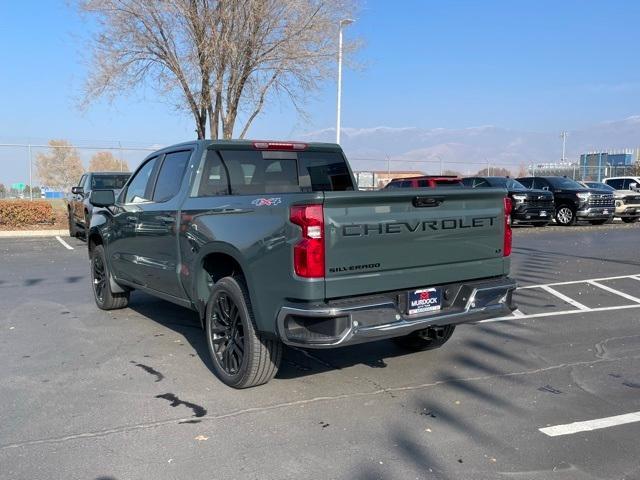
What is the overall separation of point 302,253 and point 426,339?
2.19 metres

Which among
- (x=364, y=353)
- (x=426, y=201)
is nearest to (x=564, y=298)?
(x=364, y=353)

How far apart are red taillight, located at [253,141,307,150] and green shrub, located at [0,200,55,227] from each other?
1470cm

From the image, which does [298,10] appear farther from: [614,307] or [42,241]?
[614,307]

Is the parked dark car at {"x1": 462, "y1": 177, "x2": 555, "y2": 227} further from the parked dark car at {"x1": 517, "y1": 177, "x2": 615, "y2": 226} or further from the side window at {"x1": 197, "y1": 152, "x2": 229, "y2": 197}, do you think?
the side window at {"x1": 197, "y1": 152, "x2": 229, "y2": 197}

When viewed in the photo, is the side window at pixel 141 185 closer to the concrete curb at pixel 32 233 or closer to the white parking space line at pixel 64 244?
the white parking space line at pixel 64 244

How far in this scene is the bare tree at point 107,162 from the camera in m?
25.6

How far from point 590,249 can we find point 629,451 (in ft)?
36.0

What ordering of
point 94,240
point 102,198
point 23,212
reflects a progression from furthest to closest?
point 23,212, point 94,240, point 102,198

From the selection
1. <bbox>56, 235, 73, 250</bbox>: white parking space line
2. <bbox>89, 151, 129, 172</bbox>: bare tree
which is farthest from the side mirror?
<bbox>89, 151, 129, 172</bbox>: bare tree

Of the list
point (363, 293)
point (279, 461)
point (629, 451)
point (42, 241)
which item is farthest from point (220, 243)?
point (42, 241)

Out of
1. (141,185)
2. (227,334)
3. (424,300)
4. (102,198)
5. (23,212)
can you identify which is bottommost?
(227,334)

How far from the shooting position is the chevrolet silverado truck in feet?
12.6

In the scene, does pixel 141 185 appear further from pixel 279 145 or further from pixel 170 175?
pixel 279 145

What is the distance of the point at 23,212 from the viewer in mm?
17672
